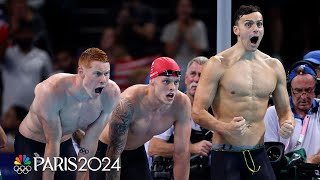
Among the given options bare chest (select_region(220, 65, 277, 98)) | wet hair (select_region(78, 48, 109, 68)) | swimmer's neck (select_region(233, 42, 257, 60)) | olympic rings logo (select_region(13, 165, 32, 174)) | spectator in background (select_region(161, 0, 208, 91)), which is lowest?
olympic rings logo (select_region(13, 165, 32, 174))

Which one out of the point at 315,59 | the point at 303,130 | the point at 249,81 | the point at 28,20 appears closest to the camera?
the point at 249,81

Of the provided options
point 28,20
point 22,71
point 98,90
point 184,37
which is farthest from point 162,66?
point 184,37

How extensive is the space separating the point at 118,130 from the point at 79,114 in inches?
12.1

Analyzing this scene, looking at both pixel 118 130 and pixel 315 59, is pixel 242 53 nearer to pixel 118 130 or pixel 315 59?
pixel 118 130

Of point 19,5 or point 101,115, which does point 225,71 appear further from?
point 19,5

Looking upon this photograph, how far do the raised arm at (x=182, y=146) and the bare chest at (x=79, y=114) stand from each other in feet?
1.80

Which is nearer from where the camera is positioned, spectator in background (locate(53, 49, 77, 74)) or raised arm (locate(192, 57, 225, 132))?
raised arm (locate(192, 57, 225, 132))

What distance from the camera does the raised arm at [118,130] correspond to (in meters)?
6.34

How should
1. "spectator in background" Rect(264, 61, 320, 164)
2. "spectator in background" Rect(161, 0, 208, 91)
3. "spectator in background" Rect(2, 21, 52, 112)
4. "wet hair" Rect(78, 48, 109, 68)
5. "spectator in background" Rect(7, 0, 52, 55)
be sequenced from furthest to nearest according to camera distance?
1. "spectator in background" Rect(161, 0, 208, 91)
2. "spectator in background" Rect(7, 0, 52, 55)
3. "spectator in background" Rect(2, 21, 52, 112)
4. "spectator in background" Rect(264, 61, 320, 164)
5. "wet hair" Rect(78, 48, 109, 68)

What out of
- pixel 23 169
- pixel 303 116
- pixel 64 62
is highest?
pixel 64 62

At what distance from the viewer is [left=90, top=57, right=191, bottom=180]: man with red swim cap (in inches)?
248

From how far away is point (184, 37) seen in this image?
9.39 meters

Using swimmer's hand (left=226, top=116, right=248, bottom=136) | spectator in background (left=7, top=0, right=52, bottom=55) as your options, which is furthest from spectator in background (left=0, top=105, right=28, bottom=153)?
swimmer's hand (left=226, top=116, right=248, bottom=136)

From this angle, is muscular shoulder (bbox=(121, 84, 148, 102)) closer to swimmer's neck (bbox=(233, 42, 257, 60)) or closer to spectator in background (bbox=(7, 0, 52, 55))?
swimmer's neck (bbox=(233, 42, 257, 60))
